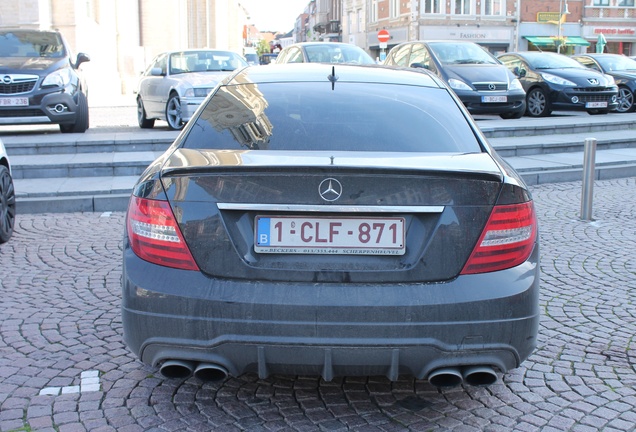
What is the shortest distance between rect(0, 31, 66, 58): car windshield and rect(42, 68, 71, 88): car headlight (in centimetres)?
76

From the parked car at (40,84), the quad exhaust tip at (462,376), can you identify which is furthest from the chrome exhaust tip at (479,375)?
the parked car at (40,84)

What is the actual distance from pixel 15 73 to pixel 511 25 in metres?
57.4

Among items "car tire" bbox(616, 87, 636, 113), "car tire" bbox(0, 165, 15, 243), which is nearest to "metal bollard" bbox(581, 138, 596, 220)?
"car tire" bbox(0, 165, 15, 243)

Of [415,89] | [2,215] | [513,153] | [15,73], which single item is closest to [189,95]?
[15,73]

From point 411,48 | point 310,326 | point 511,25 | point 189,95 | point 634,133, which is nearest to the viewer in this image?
point 310,326

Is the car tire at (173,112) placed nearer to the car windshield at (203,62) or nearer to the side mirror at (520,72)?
the car windshield at (203,62)

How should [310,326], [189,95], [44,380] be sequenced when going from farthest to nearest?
[189,95]
[44,380]
[310,326]

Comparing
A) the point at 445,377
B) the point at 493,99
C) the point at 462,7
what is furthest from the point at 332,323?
the point at 462,7

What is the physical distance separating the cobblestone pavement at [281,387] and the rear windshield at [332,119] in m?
1.19

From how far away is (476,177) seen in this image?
3.18 meters

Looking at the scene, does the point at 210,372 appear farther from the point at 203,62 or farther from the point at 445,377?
the point at 203,62

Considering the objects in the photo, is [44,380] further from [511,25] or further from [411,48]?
[511,25]

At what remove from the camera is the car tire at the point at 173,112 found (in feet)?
44.3

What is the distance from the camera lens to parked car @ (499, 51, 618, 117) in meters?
17.0
